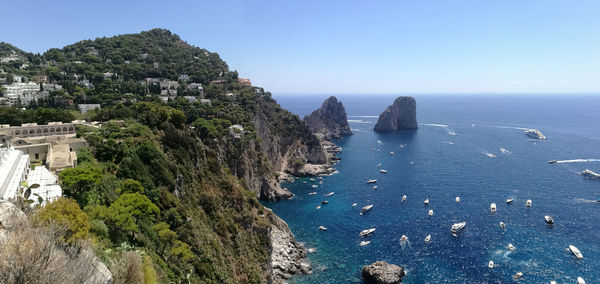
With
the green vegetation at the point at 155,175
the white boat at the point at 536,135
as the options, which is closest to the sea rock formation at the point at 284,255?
the green vegetation at the point at 155,175

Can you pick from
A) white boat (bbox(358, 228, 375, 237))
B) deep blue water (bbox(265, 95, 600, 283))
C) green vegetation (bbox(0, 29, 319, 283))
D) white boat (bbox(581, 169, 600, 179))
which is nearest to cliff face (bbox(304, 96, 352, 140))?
deep blue water (bbox(265, 95, 600, 283))

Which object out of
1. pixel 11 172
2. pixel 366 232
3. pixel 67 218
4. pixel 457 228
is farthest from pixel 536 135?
pixel 11 172

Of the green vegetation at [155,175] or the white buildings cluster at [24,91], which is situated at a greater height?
the white buildings cluster at [24,91]

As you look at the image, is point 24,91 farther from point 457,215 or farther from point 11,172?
point 457,215

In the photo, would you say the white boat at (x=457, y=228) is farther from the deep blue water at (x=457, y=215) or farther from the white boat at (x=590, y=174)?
the white boat at (x=590, y=174)

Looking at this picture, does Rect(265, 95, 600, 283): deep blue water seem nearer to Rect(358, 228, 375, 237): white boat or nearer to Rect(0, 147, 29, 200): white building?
Rect(358, 228, 375, 237): white boat

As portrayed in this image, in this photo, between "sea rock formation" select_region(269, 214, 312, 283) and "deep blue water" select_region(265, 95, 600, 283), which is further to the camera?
"sea rock formation" select_region(269, 214, 312, 283)
